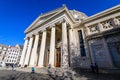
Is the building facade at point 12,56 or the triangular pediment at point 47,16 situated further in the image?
the building facade at point 12,56

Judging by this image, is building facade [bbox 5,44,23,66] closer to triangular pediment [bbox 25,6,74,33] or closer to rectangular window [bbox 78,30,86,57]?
triangular pediment [bbox 25,6,74,33]

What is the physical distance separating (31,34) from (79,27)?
10330mm

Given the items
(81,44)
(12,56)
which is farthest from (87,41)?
(12,56)

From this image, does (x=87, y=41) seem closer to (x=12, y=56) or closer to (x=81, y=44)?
(x=81, y=44)

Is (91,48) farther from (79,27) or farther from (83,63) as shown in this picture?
(79,27)

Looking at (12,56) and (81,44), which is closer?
(81,44)

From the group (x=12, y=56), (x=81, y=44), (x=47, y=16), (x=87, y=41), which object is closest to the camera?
(x=87, y=41)

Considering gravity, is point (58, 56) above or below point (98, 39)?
below

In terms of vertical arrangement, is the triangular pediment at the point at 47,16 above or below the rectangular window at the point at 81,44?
above

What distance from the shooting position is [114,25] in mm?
11523

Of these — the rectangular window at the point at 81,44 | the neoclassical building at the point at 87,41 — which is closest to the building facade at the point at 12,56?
the neoclassical building at the point at 87,41

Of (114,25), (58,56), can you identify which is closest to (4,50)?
(58,56)

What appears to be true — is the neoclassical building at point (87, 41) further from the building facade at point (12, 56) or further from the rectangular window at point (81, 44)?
the building facade at point (12, 56)

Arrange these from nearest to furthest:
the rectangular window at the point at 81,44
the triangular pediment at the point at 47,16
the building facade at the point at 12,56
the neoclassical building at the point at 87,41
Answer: the neoclassical building at the point at 87,41 < the rectangular window at the point at 81,44 < the triangular pediment at the point at 47,16 < the building facade at the point at 12,56
